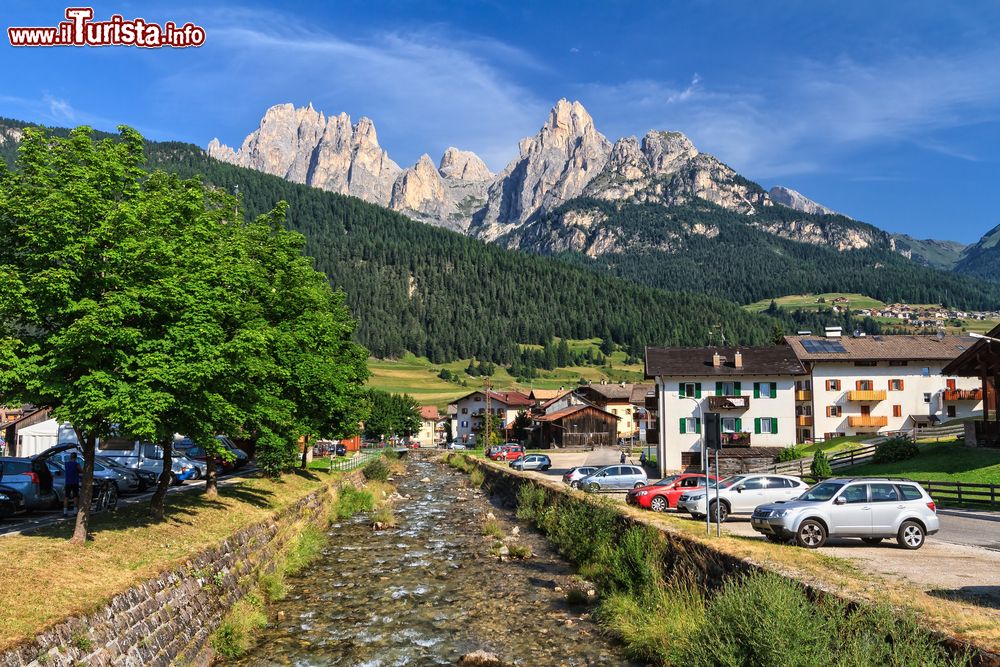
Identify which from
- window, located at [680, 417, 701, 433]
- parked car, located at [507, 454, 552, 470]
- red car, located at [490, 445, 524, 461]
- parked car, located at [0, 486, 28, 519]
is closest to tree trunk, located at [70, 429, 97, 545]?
parked car, located at [0, 486, 28, 519]

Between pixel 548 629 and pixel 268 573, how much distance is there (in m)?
9.74

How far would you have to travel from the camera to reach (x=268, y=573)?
71.9 ft

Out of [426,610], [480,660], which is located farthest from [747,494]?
[480,660]

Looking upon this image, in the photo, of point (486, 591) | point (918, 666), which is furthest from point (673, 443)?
point (918, 666)

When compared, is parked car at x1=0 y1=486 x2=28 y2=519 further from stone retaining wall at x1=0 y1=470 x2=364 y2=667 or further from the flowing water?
the flowing water

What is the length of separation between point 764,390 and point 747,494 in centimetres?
3843

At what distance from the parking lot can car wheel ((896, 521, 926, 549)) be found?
0.78 feet

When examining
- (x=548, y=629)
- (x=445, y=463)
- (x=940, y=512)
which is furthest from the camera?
(x=445, y=463)

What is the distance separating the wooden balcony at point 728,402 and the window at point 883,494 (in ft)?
140

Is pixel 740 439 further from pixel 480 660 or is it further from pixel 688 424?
pixel 480 660

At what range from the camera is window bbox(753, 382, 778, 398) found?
63688 mm

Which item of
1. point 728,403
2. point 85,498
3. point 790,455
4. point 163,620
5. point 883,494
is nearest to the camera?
point 163,620

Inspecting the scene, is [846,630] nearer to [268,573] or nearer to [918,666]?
[918,666]

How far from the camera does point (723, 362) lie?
64625 mm
